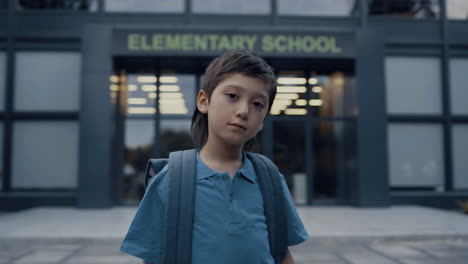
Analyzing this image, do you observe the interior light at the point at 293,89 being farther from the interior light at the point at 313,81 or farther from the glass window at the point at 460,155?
the glass window at the point at 460,155

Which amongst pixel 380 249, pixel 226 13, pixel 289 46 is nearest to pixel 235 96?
pixel 380 249

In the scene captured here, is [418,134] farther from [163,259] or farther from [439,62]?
[163,259]

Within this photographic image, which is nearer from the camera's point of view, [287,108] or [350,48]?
[350,48]

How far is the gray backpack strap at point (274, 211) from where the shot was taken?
141 centimetres

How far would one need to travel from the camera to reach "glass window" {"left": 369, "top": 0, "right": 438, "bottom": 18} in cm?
1166

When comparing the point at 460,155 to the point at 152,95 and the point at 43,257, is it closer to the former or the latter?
the point at 152,95

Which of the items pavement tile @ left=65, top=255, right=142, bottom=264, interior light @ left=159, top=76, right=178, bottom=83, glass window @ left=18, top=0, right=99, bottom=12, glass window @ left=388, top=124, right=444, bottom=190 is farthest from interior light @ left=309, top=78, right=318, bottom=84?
pavement tile @ left=65, top=255, right=142, bottom=264

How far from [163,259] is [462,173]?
12569mm

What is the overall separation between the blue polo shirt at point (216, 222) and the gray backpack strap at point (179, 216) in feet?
0.11

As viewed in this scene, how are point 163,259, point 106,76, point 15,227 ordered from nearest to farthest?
point 163,259, point 15,227, point 106,76

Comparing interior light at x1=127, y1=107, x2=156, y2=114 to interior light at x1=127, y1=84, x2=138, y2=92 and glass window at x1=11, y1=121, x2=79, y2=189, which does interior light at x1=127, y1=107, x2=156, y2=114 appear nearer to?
interior light at x1=127, y1=84, x2=138, y2=92

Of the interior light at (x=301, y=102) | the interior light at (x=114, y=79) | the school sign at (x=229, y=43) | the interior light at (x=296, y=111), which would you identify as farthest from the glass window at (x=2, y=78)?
the interior light at (x=301, y=102)

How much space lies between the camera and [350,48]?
10734 mm

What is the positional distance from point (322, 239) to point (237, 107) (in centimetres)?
572
